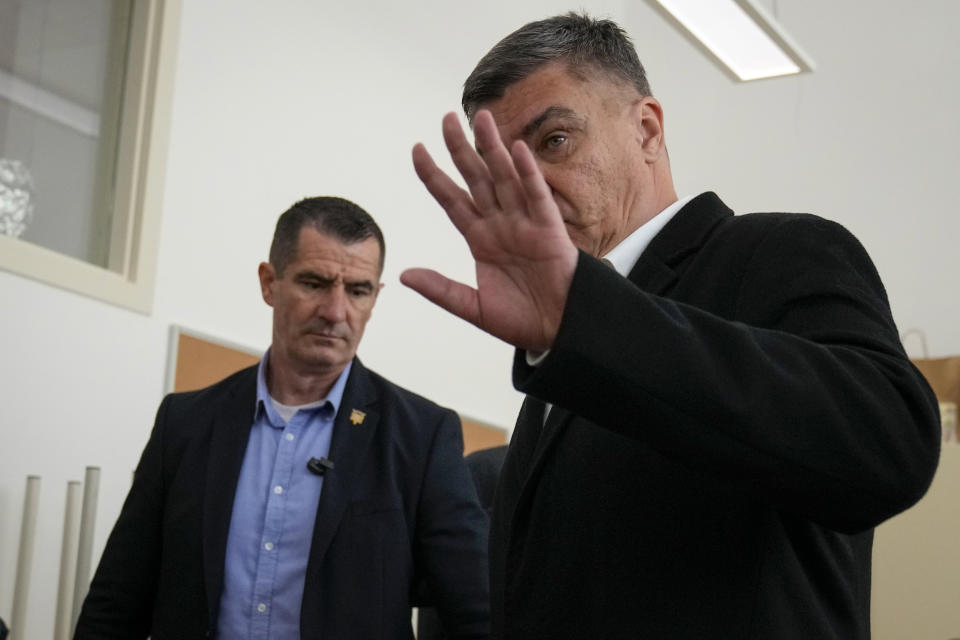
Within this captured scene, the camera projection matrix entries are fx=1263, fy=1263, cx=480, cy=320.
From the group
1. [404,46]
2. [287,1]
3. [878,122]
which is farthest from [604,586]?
[878,122]

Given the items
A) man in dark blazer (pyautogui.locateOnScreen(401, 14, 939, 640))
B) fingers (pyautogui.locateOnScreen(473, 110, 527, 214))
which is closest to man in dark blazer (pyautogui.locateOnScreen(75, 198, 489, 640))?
man in dark blazer (pyautogui.locateOnScreen(401, 14, 939, 640))

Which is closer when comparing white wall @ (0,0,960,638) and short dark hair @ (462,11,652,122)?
short dark hair @ (462,11,652,122)

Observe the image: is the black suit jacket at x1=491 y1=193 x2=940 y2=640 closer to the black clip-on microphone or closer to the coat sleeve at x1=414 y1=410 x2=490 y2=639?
the coat sleeve at x1=414 y1=410 x2=490 y2=639

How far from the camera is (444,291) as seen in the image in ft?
3.79

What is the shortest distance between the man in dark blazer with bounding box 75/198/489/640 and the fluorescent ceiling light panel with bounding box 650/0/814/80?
2118mm

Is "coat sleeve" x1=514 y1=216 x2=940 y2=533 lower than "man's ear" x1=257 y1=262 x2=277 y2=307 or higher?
lower

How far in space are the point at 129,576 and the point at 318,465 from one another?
1.62 feet

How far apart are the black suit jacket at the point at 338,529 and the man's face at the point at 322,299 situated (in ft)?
0.66

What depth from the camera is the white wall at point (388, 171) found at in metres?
3.85

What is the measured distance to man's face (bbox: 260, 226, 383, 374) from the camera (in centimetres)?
325

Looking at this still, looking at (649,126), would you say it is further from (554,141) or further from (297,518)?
(297,518)

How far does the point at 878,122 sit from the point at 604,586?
5.90 meters

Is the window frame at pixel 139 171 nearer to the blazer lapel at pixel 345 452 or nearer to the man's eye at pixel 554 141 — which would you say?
the blazer lapel at pixel 345 452

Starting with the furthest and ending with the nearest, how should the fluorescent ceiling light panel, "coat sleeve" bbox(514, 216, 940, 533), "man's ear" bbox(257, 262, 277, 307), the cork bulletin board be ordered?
1. the fluorescent ceiling light panel
2. the cork bulletin board
3. "man's ear" bbox(257, 262, 277, 307)
4. "coat sleeve" bbox(514, 216, 940, 533)
